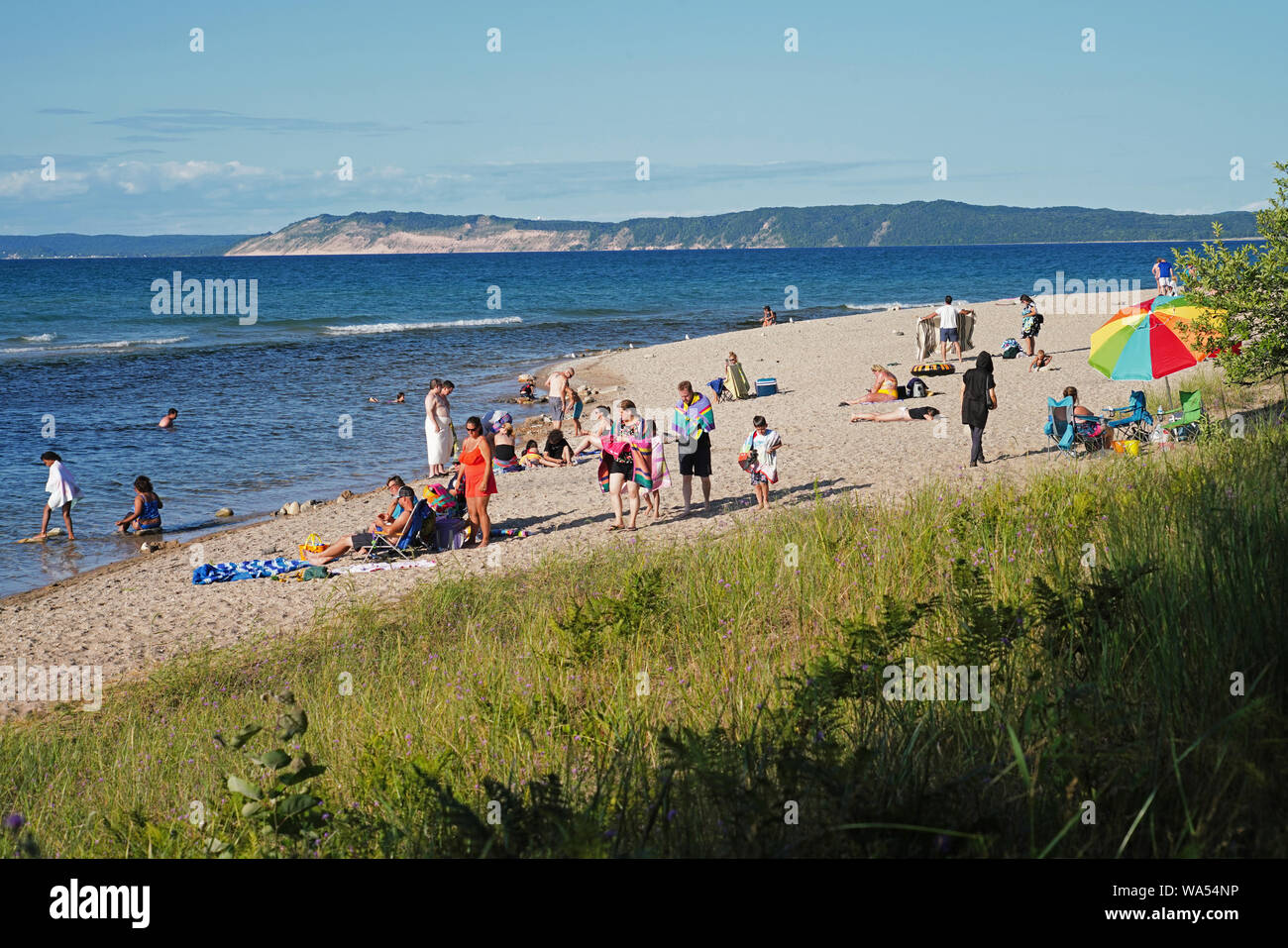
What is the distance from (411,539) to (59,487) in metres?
6.33

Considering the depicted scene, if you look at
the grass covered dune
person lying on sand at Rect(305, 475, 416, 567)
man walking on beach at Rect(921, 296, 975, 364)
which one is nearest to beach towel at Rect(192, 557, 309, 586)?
person lying on sand at Rect(305, 475, 416, 567)

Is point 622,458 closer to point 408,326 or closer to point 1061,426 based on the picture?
point 1061,426

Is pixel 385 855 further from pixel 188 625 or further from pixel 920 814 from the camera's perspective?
pixel 188 625

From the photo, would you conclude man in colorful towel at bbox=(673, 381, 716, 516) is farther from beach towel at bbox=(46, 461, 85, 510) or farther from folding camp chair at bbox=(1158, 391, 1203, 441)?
beach towel at bbox=(46, 461, 85, 510)

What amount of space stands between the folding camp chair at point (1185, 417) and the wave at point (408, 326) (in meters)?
44.9

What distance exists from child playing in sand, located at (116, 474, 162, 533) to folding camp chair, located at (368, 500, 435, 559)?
499cm

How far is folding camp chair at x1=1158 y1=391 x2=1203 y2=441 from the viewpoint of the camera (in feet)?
44.7

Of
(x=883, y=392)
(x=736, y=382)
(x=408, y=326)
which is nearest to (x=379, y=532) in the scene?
(x=883, y=392)

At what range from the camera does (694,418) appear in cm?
1323

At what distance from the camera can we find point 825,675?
4.27 m

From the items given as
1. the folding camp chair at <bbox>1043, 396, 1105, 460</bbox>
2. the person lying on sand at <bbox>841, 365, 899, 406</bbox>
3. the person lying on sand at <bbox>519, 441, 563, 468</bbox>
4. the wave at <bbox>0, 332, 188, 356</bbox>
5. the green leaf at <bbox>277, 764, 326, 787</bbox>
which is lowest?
the green leaf at <bbox>277, 764, 326, 787</bbox>

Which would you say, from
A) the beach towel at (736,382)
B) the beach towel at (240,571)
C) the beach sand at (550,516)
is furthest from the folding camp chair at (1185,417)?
the beach towel at (736,382)

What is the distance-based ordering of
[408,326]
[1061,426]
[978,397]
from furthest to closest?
1. [408,326]
2. [1061,426]
3. [978,397]
